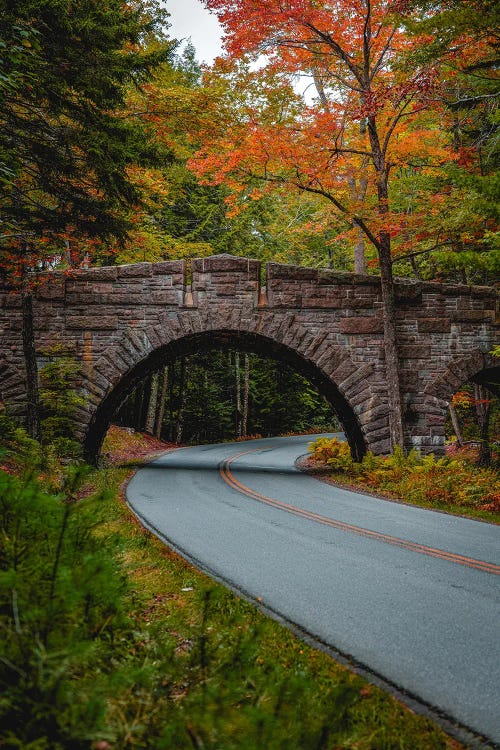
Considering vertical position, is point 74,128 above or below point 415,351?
above

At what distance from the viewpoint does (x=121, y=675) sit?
5.46ft

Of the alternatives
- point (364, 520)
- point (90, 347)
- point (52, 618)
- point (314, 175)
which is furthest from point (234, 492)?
point (52, 618)

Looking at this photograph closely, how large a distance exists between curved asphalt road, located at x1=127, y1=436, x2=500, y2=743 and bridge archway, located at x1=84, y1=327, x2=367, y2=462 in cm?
366

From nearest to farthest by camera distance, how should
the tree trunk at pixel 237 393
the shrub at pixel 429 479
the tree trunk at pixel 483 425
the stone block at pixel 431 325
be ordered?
1. the shrub at pixel 429 479
2. the stone block at pixel 431 325
3. the tree trunk at pixel 483 425
4. the tree trunk at pixel 237 393

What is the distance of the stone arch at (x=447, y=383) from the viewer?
13.5 meters

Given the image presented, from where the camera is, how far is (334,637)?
3684 mm

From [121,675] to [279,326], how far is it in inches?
477

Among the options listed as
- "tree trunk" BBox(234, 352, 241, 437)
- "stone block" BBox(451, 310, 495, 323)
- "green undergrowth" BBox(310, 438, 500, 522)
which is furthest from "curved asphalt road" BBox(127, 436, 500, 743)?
"tree trunk" BBox(234, 352, 241, 437)

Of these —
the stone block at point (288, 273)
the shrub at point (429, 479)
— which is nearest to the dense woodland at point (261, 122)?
the shrub at point (429, 479)

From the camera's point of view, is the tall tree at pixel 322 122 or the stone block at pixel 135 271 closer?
the tall tree at pixel 322 122

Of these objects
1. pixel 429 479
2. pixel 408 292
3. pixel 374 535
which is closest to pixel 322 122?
pixel 408 292

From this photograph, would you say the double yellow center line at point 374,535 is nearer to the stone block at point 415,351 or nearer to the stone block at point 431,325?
the stone block at point 415,351

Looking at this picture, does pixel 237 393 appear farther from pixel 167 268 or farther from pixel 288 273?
pixel 167 268

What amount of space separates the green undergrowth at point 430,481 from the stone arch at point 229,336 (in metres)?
1.05
